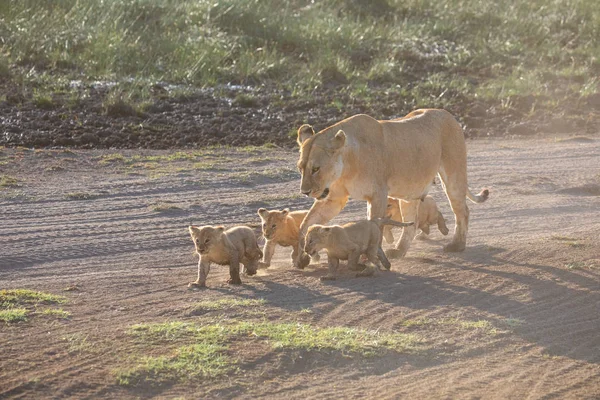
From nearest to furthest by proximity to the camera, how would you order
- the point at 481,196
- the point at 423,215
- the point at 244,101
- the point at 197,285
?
1. the point at 197,285
2. the point at 423,215
3. the point at 481,196
4. the point at 244,101

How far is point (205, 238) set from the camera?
33.1 feet

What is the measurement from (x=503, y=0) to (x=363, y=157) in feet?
63.2

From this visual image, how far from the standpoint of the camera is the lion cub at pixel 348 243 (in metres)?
10.4

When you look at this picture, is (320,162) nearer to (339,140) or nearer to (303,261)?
(339,140)

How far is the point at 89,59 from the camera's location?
20344 mm

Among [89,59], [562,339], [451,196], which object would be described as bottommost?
[562,339]

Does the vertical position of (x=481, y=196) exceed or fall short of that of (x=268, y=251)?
it exceeds it

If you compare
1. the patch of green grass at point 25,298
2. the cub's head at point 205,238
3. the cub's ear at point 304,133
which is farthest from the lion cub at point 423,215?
the patch of green grass at point 25,298

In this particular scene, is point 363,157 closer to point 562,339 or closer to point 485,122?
point 562,339

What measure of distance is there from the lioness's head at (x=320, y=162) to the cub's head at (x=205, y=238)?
0.89 metres

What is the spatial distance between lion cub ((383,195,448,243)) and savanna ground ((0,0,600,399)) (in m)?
0.23

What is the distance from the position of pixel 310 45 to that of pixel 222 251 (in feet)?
44.1

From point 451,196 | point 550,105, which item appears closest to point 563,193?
point 451,196

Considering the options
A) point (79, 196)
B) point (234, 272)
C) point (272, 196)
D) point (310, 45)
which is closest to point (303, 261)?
point (234, 272)
